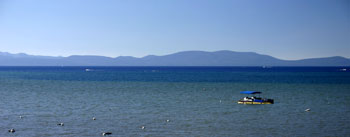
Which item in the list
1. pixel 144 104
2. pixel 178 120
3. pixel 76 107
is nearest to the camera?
pixel 178 120

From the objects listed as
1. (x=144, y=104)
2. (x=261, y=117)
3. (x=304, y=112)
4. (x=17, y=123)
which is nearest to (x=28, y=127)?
(x=17, y=123)

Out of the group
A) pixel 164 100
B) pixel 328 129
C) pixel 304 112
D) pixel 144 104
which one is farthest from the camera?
pixel 164 100

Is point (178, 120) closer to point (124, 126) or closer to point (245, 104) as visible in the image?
point (124, 126)

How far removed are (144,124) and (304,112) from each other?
54.4ft

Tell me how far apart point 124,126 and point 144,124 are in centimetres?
169

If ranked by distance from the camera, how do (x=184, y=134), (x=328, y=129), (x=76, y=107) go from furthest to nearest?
(x=76, y=107) < (x=328, y=129) < (x=184, y=134)

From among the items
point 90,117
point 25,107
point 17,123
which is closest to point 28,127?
point 17,123

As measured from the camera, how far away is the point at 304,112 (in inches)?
1497

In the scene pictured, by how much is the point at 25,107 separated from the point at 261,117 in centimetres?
2376

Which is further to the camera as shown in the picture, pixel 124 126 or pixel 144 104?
pixel 144 104

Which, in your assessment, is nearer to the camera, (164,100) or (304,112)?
(304,112)

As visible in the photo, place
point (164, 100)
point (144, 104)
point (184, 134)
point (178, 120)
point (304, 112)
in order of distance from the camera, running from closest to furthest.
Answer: point (184, 134) < point (178, 120) < point (304, 112) < point (144, 104) < point (164, 100)

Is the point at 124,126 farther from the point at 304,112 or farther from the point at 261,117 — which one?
the point at 304,112

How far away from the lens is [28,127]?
29578 millimetres
